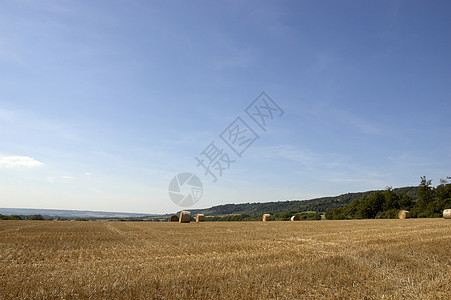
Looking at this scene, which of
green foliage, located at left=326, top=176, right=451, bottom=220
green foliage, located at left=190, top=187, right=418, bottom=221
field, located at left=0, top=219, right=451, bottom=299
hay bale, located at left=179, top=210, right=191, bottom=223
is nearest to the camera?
field, located at left=0, top=219, right=451, bottom=299

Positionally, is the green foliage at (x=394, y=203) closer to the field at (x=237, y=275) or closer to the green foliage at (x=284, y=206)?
the green foliage at (x=284, y=206)

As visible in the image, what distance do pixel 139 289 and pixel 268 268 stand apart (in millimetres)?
3542

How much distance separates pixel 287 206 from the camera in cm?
15962

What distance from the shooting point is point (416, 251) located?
1038 cm

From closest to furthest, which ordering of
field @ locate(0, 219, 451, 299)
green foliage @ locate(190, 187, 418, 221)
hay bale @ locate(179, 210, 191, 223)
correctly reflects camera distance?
field @ locate(0, 219, 451, 299) < hay bale @ locate(179, 210, 191, 223) < green foliage @ locate(190, 187, 418, 221)

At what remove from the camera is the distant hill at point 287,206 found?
12631cm

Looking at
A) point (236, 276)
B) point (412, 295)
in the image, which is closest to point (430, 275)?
point (412, 295)

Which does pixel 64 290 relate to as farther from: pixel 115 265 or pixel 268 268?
pixel 268 268

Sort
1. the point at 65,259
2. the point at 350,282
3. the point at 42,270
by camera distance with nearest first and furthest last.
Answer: the point at 350,282
the point at 42,270
the point at 65,259

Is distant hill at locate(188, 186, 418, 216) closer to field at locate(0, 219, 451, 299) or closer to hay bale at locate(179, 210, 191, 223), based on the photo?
hay bale at locate(179, 210, 191, 223)

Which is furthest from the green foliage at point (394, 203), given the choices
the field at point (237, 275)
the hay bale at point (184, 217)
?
the field at point (237, 275)

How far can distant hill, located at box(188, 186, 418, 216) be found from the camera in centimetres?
12631

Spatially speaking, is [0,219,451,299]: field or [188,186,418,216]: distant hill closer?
[0,219,451,299]: field

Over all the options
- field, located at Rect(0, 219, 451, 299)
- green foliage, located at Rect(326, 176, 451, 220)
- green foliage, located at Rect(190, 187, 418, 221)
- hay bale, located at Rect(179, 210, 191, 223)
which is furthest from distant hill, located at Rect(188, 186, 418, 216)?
field, located at Rect(0, 219, 451, 299)
